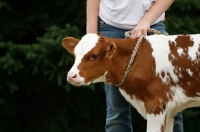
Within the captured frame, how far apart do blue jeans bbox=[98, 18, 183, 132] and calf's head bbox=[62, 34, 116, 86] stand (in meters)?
0.58

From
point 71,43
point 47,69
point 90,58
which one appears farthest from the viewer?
point 47,69

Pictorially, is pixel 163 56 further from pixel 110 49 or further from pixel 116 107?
pixel 116 107

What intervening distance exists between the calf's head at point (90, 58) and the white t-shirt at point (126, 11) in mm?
515

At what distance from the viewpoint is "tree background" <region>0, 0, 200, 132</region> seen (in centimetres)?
778

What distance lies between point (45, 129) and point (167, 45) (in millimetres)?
4644

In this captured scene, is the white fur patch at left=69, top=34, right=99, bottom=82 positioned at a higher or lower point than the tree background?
Result: higher

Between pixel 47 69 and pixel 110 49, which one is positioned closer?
pixel 110 49

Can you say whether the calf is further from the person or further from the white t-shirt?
the white t-shirt

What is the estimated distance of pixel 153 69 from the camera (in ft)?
14.2

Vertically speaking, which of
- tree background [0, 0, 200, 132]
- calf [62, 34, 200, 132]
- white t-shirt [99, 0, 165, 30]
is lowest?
tree background [0, 0, 200, 132]

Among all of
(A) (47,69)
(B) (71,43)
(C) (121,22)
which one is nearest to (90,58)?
(B) (71,43)

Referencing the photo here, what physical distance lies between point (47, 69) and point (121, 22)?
327 centimetres

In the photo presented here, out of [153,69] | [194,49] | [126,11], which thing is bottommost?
[153,69]

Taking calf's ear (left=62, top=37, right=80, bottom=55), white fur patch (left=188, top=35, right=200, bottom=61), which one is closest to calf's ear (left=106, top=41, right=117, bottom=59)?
calf's ear (left=62, top=37, right=80, bottom=55)
